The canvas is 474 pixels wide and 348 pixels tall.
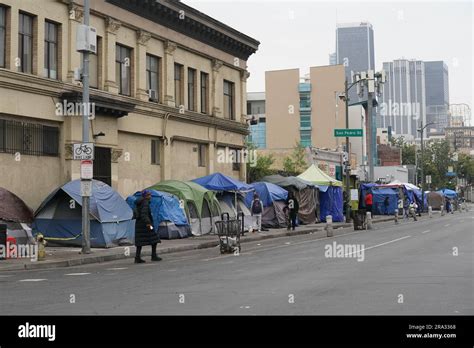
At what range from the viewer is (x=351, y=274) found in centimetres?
1355

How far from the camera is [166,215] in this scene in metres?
26.9

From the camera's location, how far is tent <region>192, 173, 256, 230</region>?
31328mm

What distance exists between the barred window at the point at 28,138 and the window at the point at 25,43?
2.11 metres

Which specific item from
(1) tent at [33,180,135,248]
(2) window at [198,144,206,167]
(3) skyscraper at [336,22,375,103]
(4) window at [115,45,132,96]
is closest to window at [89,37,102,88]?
(4) window at [115,45,132,96]

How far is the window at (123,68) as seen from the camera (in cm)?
2925

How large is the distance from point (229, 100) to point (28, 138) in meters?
17.6

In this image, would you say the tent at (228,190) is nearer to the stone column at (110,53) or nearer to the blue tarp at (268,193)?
the blue tarp at (268,193)

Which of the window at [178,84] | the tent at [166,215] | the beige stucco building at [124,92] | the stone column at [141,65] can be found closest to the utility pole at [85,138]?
the beige stucco building at [124,92]

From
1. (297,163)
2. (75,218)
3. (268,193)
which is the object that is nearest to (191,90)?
(268,193)

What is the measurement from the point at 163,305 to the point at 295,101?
81.8 meters

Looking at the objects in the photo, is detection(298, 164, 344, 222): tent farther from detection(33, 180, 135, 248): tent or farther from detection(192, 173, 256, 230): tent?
detection(33, 180, 135, 248): tent

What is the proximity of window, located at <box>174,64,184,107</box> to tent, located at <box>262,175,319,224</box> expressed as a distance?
8313 millimetres
